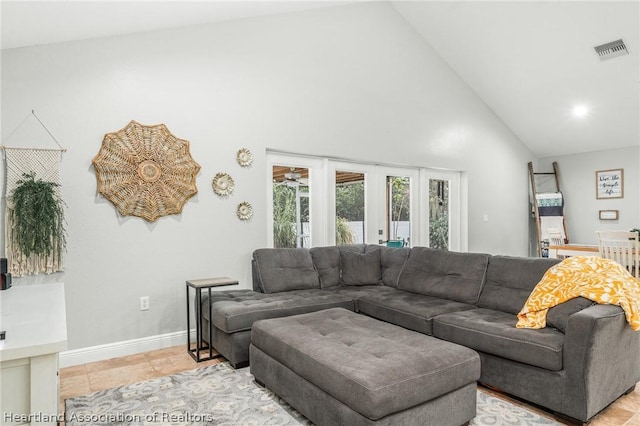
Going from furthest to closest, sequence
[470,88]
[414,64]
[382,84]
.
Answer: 1. [470,88]
2. [414,64]
3. [382,84]

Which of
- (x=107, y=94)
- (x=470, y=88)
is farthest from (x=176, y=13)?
(x=470, y=88)

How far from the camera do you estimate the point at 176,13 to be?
315 centimetres

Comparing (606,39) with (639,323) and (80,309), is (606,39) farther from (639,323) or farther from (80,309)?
(80,309)

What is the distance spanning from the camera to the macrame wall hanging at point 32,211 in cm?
277

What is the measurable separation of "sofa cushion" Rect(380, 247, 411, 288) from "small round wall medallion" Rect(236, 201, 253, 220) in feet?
4.75

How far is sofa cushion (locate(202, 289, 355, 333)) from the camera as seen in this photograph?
9.46ft

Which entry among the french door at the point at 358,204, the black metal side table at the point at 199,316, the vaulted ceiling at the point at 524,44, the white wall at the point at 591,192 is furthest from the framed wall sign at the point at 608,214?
the black metal side table at the point at 199,316

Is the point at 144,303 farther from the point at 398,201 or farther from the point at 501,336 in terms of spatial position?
the point at 398,201

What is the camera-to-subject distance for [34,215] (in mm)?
2791

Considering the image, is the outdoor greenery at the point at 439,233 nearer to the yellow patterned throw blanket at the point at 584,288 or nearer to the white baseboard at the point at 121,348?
the yellow patterned throw blanket at the point at 584,288

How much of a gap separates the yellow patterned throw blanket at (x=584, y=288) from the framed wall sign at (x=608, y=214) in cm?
455

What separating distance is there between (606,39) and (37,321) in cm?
565

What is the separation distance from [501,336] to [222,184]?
260cm

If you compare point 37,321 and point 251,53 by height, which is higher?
point 251,53
